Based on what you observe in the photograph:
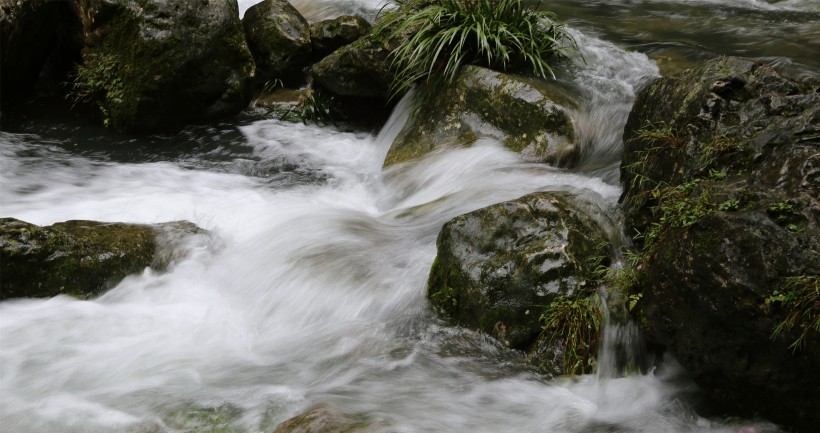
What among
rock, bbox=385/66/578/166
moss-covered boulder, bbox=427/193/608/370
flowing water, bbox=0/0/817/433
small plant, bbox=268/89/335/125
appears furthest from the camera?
small plant, bbox=268/89/335/125

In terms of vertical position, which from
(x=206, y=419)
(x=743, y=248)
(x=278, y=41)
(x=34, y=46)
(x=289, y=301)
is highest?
(x=34, y=46)

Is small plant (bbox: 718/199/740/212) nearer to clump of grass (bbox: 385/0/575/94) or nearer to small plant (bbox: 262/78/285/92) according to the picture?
clump of grass (bbox: 385/0/575/94)

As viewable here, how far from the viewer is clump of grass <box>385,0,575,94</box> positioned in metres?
6.80

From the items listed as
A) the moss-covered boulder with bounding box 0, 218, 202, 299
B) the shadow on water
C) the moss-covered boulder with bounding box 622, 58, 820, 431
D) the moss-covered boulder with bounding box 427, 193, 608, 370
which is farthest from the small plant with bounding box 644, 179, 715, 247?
the moss-covered boulder with bounding box 0, 218, 202, 299

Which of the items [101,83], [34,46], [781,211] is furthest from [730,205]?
[34,46]

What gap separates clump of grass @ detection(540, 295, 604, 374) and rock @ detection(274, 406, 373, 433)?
1256 mm

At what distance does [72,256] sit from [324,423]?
2426mm

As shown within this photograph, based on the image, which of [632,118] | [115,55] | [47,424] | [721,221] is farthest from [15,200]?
[721,221]

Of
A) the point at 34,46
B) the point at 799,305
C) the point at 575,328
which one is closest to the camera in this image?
the point at 799,305

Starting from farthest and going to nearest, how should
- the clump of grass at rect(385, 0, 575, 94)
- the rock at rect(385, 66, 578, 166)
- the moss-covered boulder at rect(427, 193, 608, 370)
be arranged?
the clump of grass at rect(385, 0, 575, 94) < the rock at rect(385, 66, 578, 166) < the moss-covered boulder at rect(427, 193, 608, 370)

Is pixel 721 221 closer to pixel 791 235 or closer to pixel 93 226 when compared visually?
pixel 791 235

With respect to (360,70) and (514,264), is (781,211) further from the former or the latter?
(360,70)

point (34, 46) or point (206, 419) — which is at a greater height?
point (34, 46)

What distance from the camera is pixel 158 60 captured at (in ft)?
23.5
